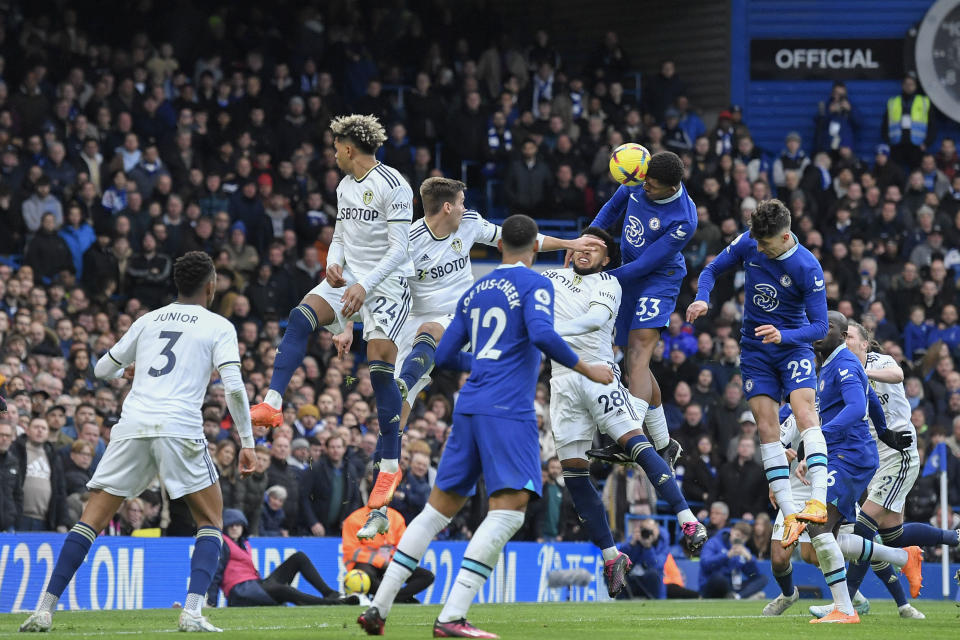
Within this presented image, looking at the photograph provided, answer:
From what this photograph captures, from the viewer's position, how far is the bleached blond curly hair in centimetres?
1345

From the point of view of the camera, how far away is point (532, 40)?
111 ft

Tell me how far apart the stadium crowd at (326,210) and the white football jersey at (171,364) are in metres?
6.18

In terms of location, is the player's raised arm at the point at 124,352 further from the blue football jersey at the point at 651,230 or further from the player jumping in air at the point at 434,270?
the blue football jersey at the point at 651,230

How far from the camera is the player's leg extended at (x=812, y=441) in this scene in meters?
12.9

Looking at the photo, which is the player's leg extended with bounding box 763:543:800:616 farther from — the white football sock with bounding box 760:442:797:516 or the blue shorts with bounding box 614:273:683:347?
the blue shorts with bounding box 614:273:683:347

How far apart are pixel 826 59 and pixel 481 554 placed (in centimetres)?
2487

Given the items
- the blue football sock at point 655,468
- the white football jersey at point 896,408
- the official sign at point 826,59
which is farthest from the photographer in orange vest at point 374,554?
the official sign at point 826,59

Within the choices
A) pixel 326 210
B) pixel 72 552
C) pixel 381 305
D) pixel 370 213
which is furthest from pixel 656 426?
pixel 326 210

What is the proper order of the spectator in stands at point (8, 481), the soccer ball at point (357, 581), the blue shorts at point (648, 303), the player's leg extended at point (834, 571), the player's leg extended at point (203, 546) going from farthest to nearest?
1. the soccer ball at point (357, 581)
2. the spectator in stands at point (8, 481)
3. the blue shorts at point (648, 303)
4. the player's leg extended at point (834, 571)
5. the player's leg extended at point (203, 546)

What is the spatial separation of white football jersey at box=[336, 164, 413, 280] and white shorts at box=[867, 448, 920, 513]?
5317 mm

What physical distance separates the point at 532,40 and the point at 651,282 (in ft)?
67.6

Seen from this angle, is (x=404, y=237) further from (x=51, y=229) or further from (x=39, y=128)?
(x=39, y=128)

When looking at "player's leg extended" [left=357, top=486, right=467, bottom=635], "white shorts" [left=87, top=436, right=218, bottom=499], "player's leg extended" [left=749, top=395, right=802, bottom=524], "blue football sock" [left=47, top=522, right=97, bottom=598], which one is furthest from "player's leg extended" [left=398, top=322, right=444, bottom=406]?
"player's leg extended" [left=357, top=486, right=467, bottom=635]

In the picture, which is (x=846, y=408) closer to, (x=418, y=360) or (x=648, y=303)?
(x=648, y=303)
